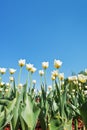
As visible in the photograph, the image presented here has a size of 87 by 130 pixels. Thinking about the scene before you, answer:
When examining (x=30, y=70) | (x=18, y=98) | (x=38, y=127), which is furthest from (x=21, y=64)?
(x=18, y=98)

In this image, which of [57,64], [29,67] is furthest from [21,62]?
[57,64]

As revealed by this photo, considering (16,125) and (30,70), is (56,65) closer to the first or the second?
(30,70)

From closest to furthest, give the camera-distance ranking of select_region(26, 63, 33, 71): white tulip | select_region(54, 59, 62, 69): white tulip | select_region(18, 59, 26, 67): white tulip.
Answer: select_region(54, 59, 62, 69): white tulip → select_region(26, 63, 33, 71): white tulip → select_region(18, 59, 26, 67): white tulip

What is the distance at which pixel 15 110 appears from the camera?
292cm

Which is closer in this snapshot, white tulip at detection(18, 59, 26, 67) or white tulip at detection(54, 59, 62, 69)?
white tulip at detection(54, 59, 62, 69)

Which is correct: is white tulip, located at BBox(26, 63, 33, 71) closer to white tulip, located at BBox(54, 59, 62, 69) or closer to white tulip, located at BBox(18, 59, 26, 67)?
white tulip, located at BBox(18, 59, 26, 67)

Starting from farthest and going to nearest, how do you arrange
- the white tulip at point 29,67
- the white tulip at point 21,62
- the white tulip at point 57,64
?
the white tulip at point 21,62, the white tulip at point 29,67, the white tulip at point 57,64

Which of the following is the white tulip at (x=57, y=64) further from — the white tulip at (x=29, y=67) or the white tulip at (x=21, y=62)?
the white tulip at (x=21, y=62)

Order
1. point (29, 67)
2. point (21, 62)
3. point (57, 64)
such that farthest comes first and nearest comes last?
1. point (21, 62)
2. point (29, 67)
3. point (57, 64)

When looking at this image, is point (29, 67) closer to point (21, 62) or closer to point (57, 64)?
point (21, 62)

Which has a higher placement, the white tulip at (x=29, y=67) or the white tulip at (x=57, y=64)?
the white tulip at (x=29, y=67)

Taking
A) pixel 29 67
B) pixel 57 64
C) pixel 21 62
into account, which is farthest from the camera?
pixel 21 62

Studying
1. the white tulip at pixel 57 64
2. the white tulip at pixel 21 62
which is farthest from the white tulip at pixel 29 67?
the white tulip at pixel 57 64

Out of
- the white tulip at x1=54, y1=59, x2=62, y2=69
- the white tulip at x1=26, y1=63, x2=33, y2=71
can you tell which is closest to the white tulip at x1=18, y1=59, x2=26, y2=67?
the white tulip at x1=26, y1=63, x2=33, y2=71
